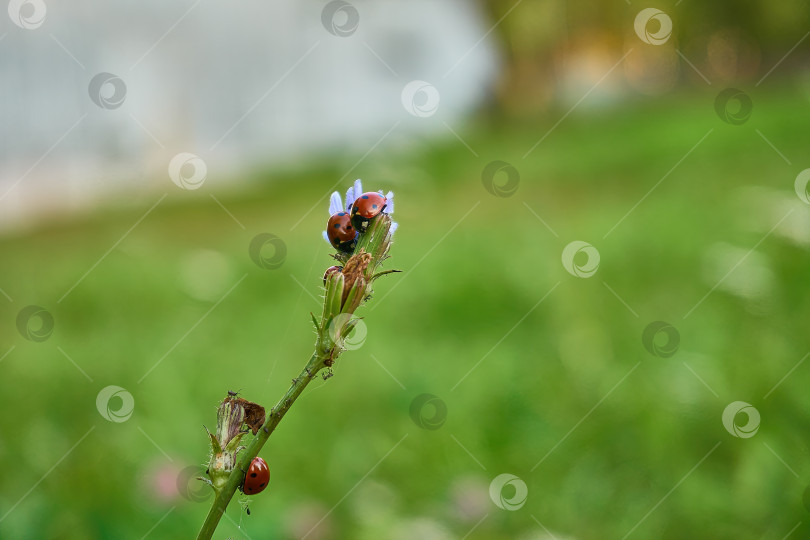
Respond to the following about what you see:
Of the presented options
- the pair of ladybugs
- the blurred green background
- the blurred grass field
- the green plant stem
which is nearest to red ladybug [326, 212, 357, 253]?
the pair of ladybugs

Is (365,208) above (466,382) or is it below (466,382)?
above

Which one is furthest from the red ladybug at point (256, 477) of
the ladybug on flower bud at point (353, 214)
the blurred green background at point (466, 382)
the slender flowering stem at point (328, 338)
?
the blurred green background at point (466, 382)

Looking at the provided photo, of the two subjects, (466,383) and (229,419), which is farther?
(466,383)

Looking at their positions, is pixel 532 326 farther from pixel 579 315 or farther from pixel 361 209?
pixel 361 209

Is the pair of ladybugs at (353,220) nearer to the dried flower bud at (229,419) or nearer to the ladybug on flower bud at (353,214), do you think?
the ladybug on flower bud at (353,214)

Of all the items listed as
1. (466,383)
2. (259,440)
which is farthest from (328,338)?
(466,383)

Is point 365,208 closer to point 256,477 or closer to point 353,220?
point 353,220
